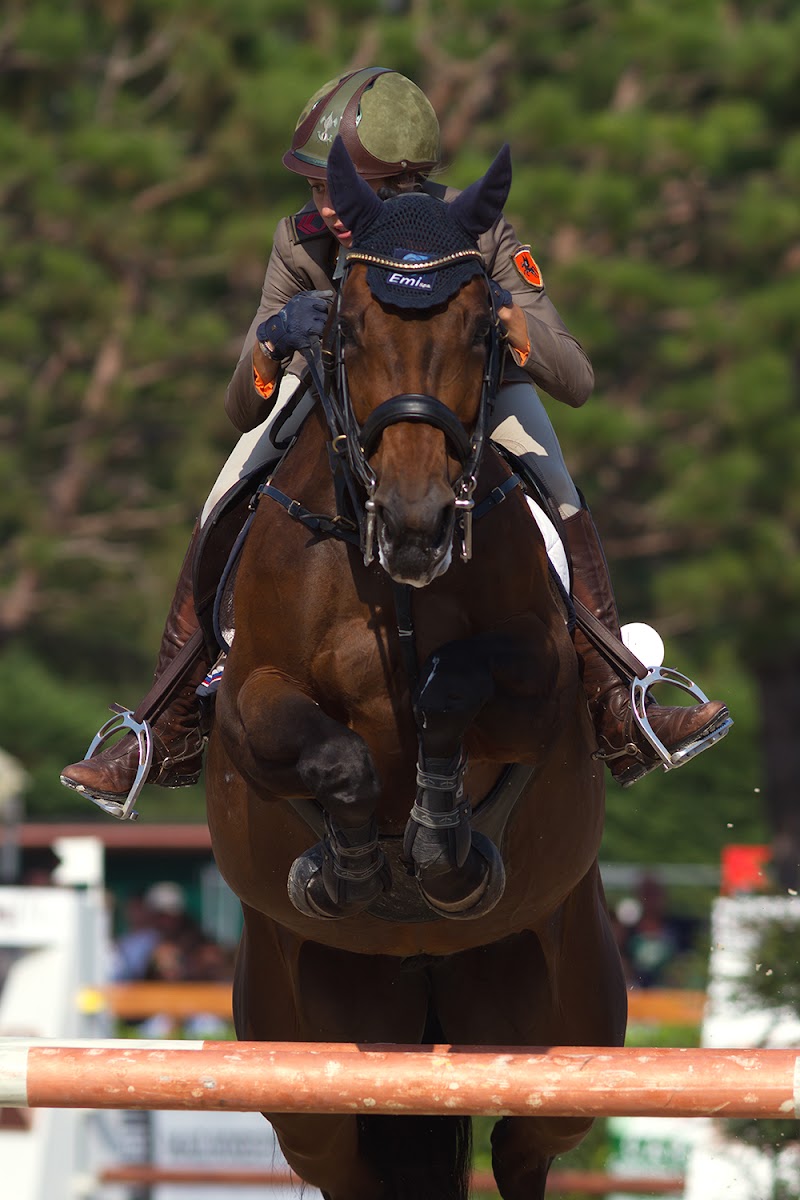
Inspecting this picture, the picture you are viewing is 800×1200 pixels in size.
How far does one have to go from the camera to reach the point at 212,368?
18859 millimetres

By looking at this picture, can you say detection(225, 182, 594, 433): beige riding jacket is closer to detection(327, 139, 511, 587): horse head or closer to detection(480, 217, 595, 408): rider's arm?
detection(480, 217, 595, 408): rider's arm

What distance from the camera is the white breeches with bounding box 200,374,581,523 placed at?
17.0ft

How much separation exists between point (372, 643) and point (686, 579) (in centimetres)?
1399

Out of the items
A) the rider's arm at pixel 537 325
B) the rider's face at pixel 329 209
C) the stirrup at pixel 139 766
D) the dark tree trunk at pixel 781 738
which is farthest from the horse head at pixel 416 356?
the dark tree trunk at pixel 781 738

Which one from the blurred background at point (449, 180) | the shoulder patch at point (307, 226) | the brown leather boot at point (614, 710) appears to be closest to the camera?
the brown leather boot at point (614, 710)

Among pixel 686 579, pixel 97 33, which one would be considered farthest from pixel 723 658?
pixel 97 33

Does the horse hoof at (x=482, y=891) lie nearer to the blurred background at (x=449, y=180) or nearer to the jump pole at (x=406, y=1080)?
the jump pole at (x=406, y=1080)

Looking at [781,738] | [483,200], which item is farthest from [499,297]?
[781,738]

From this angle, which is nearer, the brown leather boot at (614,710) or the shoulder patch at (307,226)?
the brown leather boot at (614,710)

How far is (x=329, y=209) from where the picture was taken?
4535 mm

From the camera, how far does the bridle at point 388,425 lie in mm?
3963

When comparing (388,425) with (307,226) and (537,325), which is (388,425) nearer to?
(537,325)

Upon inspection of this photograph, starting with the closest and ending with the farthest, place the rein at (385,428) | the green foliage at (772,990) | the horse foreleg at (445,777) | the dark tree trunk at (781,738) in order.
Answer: the rein at (385,428) → the horse foreleg at (445,777) → the green foliage at (772,990) → the dark tree trunk at (781,738)

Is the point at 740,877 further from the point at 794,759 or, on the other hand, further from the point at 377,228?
the point at 794,759
